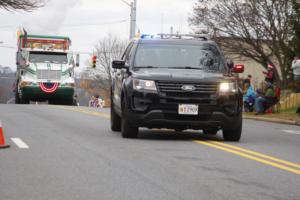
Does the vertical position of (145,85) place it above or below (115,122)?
above

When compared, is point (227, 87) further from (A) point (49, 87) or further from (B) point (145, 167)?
(A) point (49, 87)

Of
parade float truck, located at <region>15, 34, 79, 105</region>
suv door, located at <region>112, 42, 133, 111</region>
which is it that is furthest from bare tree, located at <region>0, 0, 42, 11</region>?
suv door, located at <region>112, 42, 133, 111</region>

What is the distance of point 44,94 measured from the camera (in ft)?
117

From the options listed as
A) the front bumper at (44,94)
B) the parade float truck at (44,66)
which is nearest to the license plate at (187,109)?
the parade float truck at (44,66)

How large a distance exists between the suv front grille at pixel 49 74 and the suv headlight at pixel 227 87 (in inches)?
887

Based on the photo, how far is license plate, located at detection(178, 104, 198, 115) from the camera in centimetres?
1279

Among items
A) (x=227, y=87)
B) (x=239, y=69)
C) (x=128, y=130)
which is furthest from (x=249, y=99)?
(x=128, y=130)

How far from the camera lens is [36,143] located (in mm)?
11977

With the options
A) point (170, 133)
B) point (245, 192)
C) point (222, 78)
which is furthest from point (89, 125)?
point (245, 192)

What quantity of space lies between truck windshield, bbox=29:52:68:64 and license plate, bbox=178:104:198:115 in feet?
73.6

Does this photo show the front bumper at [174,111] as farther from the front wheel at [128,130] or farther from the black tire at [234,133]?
the black tire at [234,133]

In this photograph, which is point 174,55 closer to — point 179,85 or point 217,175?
point 179,85

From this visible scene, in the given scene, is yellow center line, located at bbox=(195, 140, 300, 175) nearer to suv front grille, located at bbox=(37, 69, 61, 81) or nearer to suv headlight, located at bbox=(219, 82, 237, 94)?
suv headlight, located at bbox=(219, 82, 237, 94)

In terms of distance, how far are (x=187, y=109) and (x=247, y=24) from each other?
3490 cm
